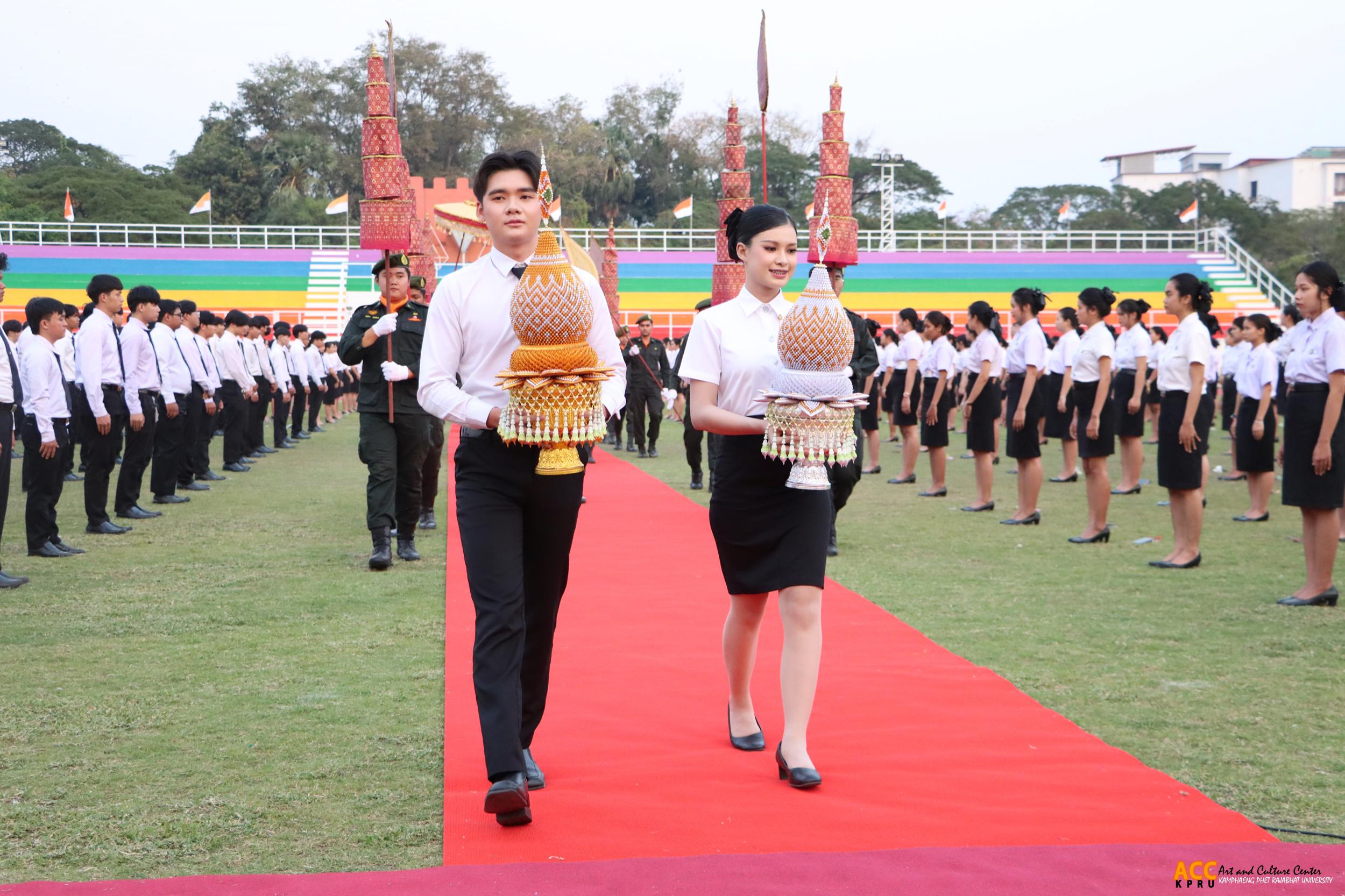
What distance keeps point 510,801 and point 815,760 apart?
104 cm

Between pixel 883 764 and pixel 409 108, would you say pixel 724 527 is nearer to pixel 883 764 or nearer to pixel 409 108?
pixel 883 764

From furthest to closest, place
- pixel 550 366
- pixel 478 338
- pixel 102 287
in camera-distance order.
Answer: pixel 102 287 < pixel 478 338 < pixel 550 366

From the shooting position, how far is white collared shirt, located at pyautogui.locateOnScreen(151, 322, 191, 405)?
1100 cm

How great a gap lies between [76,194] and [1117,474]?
38.1 metres

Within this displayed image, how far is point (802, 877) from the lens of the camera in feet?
9.46

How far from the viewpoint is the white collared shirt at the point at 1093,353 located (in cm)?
893

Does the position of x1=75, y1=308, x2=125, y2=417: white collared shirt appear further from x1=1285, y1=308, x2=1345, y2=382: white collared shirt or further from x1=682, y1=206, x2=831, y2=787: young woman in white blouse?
x1=1285, y1=308, x2=1345, y2=382: white collared shirt

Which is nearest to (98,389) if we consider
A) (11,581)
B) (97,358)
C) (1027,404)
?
(97,358)

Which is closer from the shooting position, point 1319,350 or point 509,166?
point 509,166

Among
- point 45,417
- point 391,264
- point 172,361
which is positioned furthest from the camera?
point 172,361

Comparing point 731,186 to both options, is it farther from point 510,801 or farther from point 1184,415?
point 510,801

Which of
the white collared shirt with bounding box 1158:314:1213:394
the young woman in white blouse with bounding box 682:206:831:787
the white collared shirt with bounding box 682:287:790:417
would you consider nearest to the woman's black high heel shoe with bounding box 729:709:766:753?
the young woman in white blouse with bounding box 682:206:831:787

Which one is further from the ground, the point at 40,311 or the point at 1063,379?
the point at 40,311

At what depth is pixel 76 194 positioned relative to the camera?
41688 mm
